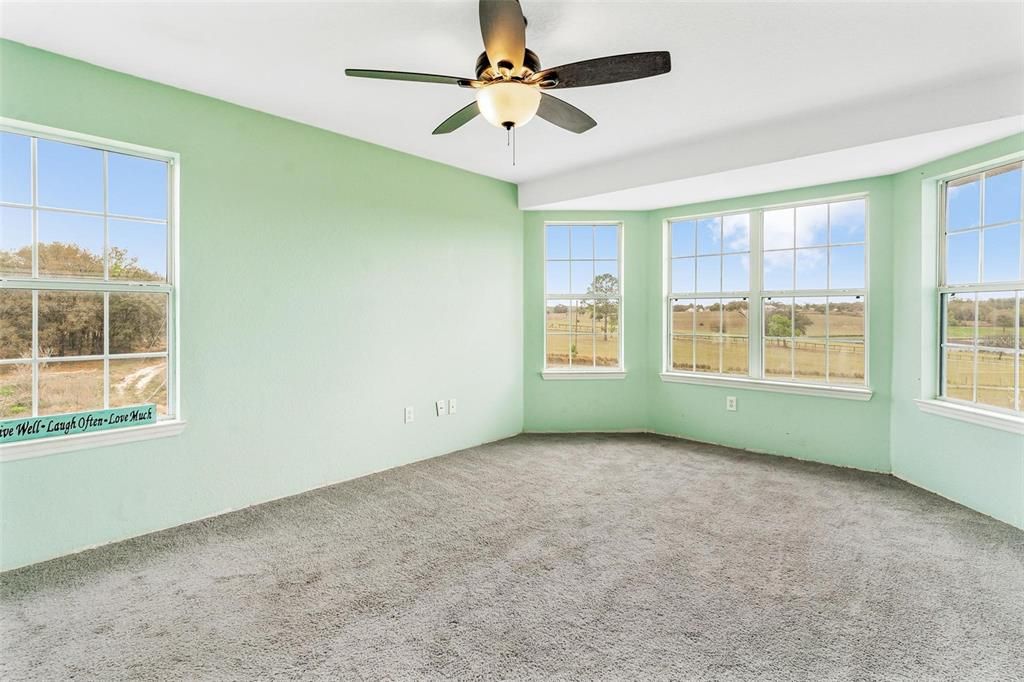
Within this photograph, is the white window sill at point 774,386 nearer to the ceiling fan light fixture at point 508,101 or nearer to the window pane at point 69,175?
the ceiling fan light fixture at point 508,101

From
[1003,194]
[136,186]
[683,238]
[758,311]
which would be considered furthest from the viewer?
[683,238]

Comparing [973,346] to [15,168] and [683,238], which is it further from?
[15,168]

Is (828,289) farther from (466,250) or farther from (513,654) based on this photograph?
(513,654)

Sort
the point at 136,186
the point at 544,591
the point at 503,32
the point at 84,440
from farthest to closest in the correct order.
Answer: the point at 136,186
the point at 84,440
the point at 544,591
the point at 503,32

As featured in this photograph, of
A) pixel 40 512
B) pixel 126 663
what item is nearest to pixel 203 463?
pixel 40 512

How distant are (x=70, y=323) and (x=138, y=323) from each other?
11.5 inches

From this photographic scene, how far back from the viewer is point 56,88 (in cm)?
250

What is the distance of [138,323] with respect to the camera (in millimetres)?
2846

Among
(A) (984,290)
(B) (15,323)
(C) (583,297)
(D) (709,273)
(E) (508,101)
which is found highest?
(E) (508,101)

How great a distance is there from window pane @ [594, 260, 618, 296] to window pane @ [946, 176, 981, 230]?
260 cm

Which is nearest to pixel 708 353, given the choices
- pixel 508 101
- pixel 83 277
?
pixel 508 101

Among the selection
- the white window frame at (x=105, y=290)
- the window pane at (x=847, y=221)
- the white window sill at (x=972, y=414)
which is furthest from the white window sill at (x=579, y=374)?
the white window frame at (x=105, y=290)

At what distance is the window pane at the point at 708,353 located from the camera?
4.79 metres

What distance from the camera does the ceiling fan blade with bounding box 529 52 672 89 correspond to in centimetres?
185
